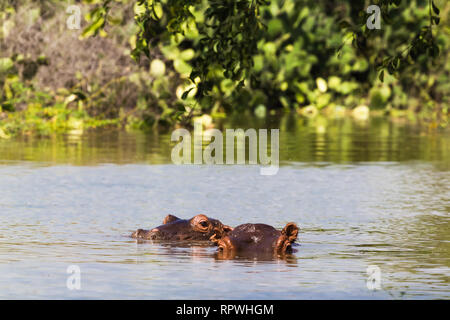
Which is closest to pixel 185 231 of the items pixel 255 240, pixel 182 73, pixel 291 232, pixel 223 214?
pixel 255 240

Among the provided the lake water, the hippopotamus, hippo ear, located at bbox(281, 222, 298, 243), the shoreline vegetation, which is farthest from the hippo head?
the shoreline vegetation

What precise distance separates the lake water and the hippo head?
167mm

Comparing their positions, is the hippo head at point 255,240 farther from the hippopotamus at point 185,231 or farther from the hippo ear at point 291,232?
the hippopotamus at point 185,231

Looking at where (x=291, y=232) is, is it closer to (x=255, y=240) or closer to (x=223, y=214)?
(x=255, y=240)

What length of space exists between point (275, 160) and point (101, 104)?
6649 millimetres

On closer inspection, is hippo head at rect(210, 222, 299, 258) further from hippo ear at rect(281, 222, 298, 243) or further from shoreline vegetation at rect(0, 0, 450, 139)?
shoreline vegetation at rect(0, 0, 450, 139)

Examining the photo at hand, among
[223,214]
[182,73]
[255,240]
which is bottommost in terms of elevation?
[255,240]

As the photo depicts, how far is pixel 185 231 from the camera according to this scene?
36.7 ft

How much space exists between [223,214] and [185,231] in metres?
2.00

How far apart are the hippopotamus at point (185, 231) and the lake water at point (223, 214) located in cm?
20

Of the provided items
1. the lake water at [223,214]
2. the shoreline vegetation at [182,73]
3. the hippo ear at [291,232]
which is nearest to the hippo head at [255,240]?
the hippo ear at [291,232]

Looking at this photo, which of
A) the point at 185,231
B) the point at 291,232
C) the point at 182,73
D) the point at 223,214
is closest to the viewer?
the point at 291,232

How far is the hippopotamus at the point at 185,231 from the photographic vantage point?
11.1 m
